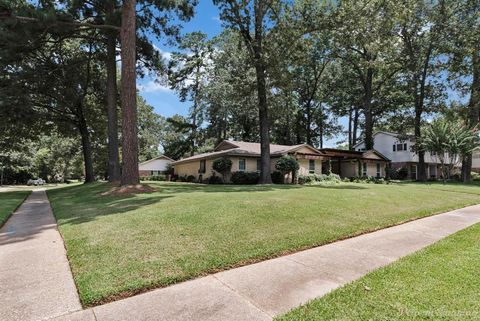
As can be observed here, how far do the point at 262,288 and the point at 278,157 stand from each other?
21407 mm

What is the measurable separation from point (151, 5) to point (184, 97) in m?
23.8

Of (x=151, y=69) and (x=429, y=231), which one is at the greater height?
(x=151, y=69)

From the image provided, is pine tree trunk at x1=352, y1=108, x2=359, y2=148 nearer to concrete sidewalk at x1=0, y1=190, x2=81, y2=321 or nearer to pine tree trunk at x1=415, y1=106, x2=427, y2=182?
pine tree trunk at x1=415, y1=106, x2=427, y2=182

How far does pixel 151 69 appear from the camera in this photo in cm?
2081

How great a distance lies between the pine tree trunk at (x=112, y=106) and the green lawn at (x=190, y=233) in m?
10.0

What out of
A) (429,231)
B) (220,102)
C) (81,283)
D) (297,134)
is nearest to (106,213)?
(81,283)

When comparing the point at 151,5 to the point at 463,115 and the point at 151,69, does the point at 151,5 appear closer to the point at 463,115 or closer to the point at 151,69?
the point at 151,69

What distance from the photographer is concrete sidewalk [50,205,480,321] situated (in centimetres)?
304

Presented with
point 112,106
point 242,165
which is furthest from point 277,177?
point 112,106

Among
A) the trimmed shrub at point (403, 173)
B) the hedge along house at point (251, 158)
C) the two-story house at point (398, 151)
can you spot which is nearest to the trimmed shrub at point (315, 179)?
the hedge along house at point (251, 158)

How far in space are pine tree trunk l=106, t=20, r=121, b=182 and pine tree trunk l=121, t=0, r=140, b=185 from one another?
5.70 meters

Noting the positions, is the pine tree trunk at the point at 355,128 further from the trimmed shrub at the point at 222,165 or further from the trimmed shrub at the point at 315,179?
the trimmed shrub at the point at 222,165

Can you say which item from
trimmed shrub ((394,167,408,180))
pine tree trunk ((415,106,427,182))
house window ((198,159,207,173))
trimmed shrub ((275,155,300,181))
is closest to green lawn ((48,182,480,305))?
trimmed shrub ((275,155,300,181))

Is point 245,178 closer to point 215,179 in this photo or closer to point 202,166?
point 215,179
